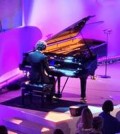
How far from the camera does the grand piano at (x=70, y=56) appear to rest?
30.6 feet

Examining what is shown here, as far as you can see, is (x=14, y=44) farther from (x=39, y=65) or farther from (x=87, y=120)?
(x=87, y=120)

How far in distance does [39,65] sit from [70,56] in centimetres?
86

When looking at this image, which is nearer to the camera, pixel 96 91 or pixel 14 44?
pixel 96 91

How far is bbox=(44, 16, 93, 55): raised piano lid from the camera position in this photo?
971 cm

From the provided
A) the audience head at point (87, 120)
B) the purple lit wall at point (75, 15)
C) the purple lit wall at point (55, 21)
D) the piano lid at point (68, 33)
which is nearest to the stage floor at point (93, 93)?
the purple lit wall at point (55, 21)

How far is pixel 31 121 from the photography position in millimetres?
9031

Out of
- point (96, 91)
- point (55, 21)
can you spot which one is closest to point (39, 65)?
point (96, 91)

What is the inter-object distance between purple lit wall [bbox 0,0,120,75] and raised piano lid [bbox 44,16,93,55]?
1.67 m

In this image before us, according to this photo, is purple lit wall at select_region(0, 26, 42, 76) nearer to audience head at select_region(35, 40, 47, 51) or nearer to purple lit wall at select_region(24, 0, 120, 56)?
purple lit wall at select_region(24, 0, 120, 56)

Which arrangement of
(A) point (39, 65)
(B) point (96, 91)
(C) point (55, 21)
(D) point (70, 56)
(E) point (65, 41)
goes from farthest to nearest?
(C) point (55, 21) → (B) point (96, 91) → (E) point (65, 41) → (D) point (70, 56) → (A) point (39, 65)

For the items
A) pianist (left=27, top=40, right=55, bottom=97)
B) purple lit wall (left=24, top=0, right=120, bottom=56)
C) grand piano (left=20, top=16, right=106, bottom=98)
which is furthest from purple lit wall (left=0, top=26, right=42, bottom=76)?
pianist (left=27, top=40, right=55, bottom=97)

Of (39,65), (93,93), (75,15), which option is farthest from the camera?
(75,15)

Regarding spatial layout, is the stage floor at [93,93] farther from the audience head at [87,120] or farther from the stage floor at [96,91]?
the audience head at [87,120]

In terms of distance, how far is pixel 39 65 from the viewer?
29.6 ft
